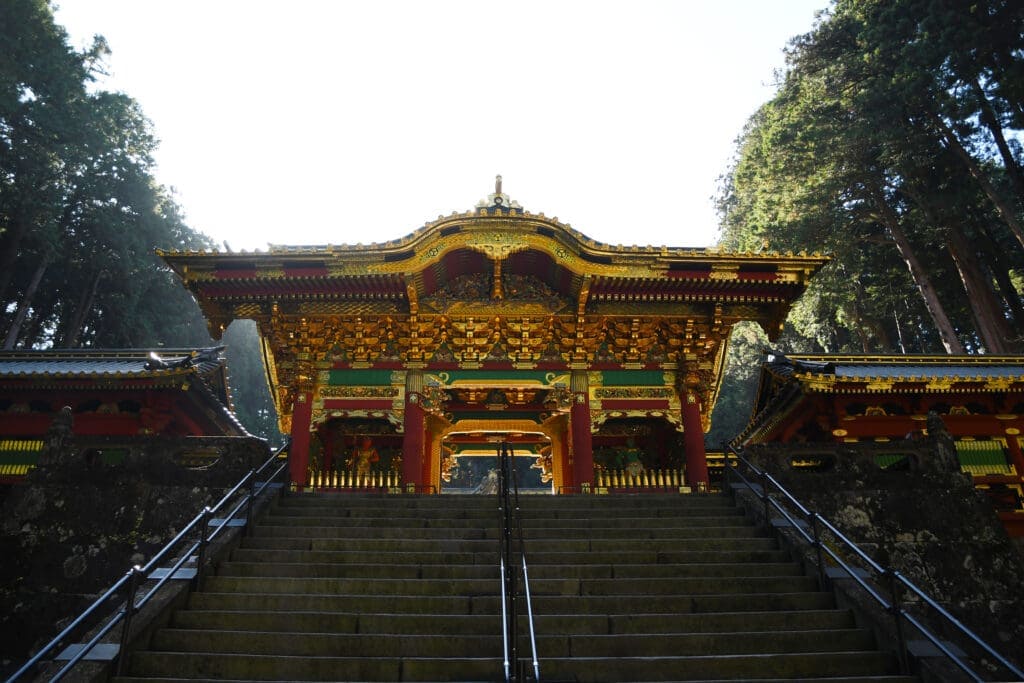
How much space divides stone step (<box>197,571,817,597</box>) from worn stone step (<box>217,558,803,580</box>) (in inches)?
7.9

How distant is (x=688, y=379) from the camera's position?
13.0 m

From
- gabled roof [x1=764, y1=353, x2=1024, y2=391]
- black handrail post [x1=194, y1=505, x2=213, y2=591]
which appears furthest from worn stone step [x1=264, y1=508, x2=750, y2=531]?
gabled roof [x1=764, y1=353, x2=1024, y2=391]

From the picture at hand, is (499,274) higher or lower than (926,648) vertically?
higher

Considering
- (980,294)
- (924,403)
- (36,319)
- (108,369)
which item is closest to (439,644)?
(108,369)

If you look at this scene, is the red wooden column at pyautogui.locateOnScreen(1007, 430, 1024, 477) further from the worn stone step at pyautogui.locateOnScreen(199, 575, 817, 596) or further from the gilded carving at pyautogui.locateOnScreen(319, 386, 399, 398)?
the gilded carving at pyautogui.locateOnScreen(319, 386, 399, 398)

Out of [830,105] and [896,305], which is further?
[896,305]

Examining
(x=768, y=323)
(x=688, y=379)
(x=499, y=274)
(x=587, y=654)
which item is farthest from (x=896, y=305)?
(x=587, y=654)

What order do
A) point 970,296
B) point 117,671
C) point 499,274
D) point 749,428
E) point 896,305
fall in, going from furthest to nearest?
point 896,305 < point 970,296 < point 749,428 < point 499,274 < point 117,671

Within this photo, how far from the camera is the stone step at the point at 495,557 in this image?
24.2 feet

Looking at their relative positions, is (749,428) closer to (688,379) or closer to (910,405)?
(910,405)

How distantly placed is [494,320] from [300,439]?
4.62 meters

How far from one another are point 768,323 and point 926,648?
8.92 metres

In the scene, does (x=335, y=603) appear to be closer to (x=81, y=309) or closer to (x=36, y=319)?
(x=81, y=309)

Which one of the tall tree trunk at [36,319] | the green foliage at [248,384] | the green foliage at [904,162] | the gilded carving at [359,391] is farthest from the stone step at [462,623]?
the green foliage at [248,384]
